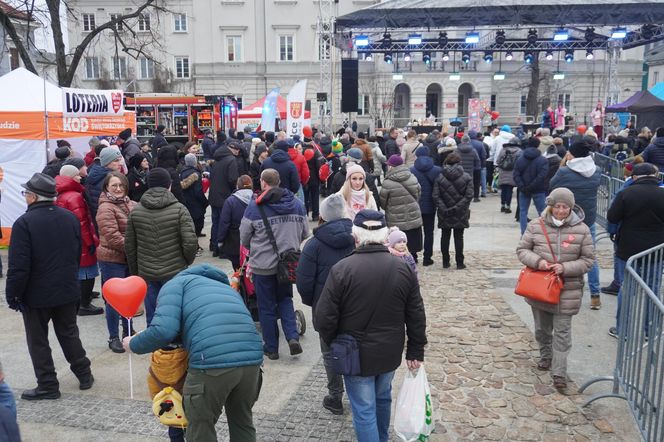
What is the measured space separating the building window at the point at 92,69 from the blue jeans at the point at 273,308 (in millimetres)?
46867

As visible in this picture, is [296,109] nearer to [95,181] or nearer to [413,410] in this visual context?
[95,181]

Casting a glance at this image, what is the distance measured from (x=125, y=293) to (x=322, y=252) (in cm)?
145

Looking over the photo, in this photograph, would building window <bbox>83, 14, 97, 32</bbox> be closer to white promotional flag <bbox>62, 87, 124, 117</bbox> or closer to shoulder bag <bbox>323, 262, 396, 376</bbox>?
white promotional flag <bbox>62, 87, 124, 117</bbox>

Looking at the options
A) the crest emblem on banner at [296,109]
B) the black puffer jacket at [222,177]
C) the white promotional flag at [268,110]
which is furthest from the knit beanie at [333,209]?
the white promotional flag at [268,110]

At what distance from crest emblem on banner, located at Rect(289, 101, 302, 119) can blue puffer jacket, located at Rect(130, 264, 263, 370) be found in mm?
14181

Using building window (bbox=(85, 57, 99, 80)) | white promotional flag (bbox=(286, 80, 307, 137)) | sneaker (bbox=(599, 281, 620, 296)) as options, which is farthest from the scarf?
building window (bbox=(85, 57, 99, 80))

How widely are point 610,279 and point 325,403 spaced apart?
5.55 meters

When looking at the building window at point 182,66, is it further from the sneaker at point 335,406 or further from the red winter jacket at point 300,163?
the sneaker at point 335,406

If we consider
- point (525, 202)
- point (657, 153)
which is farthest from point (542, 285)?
point (657, 153)

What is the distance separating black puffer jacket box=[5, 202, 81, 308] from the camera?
4914 mm

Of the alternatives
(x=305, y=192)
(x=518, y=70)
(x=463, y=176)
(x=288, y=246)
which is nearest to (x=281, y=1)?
(x=518, y=70)

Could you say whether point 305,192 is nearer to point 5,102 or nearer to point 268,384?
point 5,102

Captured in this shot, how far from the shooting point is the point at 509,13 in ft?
54.6

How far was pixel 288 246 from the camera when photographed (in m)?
5.77
